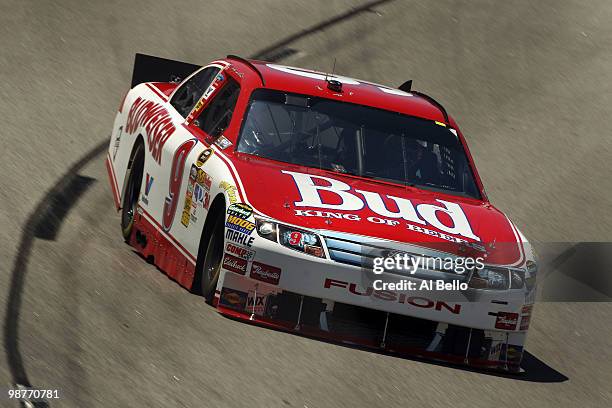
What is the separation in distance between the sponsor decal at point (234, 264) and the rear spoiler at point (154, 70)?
4.15 meters

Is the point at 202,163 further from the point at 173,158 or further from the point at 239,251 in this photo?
the point at 239,251

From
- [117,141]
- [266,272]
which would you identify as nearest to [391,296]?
[266,272]

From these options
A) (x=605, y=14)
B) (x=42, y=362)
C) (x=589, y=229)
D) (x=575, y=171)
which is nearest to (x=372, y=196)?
(x=42, y=362)

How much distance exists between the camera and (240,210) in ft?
26.0

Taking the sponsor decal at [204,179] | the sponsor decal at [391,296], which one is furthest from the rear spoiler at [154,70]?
the sponsor decal at [391,296]

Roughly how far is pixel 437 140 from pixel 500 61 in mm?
8508

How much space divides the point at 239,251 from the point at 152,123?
299 centimetres

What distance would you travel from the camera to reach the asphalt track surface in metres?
6.99

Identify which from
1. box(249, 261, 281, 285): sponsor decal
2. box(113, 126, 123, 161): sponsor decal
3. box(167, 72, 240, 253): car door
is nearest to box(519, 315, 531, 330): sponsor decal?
box(249, 261, 281, 285): sponsor decal

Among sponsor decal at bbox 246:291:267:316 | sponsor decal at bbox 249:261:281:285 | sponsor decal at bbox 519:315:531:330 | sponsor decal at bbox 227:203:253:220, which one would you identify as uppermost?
sponsor decal at bbox 227:203:253:220

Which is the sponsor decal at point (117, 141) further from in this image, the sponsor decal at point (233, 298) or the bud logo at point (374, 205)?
the sponsor decal at point (233, 298)

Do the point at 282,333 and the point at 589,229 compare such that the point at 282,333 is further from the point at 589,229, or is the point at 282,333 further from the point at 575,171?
the point at 575,171

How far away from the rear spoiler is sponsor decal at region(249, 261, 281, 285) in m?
4.30

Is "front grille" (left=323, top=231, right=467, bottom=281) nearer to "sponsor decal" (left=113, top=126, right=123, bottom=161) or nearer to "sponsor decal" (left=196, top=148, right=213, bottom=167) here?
"sponsor decal" (left=196, top=148, right=213, bottom=167)
